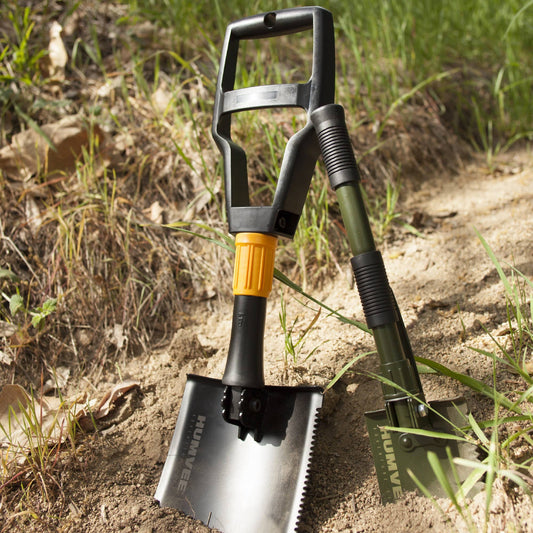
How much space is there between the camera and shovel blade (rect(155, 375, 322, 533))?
51.6 inches

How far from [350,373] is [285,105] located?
81 centimetres

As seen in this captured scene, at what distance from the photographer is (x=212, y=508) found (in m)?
1.36

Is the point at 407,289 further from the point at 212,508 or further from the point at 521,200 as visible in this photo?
the point at 212,508

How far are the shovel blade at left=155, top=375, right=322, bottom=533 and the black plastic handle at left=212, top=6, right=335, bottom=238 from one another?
0.48m

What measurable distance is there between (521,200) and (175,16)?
187 centimetres

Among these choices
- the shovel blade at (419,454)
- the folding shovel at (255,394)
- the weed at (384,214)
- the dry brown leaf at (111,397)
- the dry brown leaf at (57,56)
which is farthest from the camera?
the dry brown leaf at (57,56)

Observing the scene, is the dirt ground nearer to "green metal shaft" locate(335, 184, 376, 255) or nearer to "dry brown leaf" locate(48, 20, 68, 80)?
"green metal shaft" locate(335, 184, 376, 255)

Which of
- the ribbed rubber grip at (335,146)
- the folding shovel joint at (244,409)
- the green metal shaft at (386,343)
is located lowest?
the folding shovel joint at (244,409)

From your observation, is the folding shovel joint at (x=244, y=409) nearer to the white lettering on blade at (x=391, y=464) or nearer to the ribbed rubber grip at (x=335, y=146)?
the white lettering on blade at (x=391, y=464)

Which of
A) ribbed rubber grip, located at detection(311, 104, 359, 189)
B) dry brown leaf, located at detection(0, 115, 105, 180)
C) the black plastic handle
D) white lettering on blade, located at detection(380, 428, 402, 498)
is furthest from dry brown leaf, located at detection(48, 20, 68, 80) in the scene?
white lettering on blade, located at detection(380, 428, 402, 498)

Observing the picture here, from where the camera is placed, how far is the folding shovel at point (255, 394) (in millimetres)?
1352

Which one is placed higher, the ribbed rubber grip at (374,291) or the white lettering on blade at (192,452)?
the ribbed rubber grip at (374,291)

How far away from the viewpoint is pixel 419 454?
1248 mm

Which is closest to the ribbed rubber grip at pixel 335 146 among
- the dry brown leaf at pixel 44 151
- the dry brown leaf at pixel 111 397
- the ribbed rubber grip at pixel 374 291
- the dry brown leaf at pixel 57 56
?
the ribbed rubber grip at pixel 374 291
